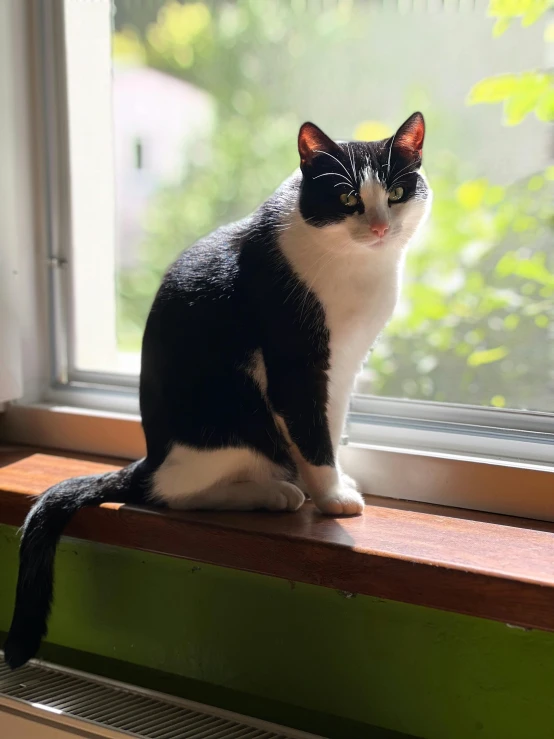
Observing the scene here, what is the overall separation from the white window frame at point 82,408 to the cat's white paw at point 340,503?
0.12 meters

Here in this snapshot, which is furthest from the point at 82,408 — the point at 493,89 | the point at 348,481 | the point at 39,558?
the point at 493,89

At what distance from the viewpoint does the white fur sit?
961 millimetres

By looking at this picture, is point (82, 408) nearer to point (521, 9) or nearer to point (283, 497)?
point (283, 497)

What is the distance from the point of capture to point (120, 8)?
138cm

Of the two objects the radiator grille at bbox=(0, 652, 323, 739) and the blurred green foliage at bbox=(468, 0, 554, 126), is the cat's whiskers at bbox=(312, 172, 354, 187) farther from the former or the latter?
the radiator grille at bbox=(0, 652, 323, 739)

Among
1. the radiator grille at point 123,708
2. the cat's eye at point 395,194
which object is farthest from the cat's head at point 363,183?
the radiator grille at point 123,708

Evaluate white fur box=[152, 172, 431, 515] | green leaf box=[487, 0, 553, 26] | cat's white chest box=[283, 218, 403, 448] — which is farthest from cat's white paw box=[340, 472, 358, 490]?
green leaf box=[487, 0, 553, 26]

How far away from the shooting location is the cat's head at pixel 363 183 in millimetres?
940

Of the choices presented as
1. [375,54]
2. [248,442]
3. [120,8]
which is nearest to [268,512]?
[248,442]

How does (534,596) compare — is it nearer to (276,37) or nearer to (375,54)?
(375,54)

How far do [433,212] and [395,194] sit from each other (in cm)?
30

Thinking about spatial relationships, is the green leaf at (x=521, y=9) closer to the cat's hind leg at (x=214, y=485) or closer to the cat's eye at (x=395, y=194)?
the cat's eye at (x=395, y=194)

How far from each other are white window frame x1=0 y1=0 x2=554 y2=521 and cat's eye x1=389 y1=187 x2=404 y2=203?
36 centimetres

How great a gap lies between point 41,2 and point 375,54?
1.88ft
